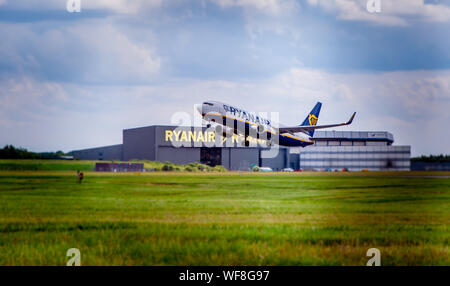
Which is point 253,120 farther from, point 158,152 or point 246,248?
point 246,248

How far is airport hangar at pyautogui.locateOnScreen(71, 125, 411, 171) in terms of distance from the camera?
7.70m

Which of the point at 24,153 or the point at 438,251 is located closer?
the point at 438,251

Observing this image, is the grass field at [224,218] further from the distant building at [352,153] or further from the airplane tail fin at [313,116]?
the airplane tail fin at [313,116]

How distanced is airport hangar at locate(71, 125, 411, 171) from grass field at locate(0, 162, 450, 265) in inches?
13.3

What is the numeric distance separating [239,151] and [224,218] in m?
1.96

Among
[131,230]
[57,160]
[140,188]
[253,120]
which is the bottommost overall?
[131,230]

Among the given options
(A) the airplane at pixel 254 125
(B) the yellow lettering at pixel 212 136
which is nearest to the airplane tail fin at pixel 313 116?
(A) the airplane at pixel 254 125

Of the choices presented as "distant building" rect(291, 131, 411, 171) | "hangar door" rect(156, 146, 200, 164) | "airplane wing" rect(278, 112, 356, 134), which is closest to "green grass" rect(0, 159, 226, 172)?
"hangar door" rect(156, 146, 200, 164)
